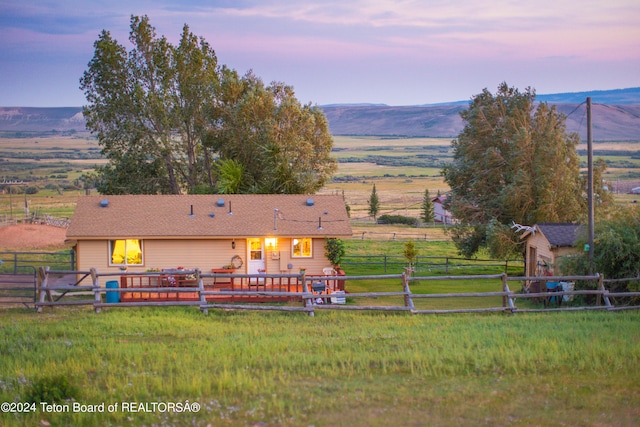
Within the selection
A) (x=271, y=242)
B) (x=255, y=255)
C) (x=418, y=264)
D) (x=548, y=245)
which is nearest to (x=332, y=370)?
(x=271, y=242)

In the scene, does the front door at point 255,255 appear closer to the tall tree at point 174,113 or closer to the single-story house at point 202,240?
the single-story house at point 202,240

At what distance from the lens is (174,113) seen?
47875 millimetres

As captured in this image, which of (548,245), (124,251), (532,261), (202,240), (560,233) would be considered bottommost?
(532,261)

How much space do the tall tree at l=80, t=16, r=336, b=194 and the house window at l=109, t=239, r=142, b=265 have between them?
16299 millimetres

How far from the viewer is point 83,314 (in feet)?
65.0

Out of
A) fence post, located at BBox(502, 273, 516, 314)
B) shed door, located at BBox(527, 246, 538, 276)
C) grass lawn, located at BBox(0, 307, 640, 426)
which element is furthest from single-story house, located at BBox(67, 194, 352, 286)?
grass lawn, located at BBox(0, 307, 640, 426)

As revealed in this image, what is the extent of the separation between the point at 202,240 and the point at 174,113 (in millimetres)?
20335

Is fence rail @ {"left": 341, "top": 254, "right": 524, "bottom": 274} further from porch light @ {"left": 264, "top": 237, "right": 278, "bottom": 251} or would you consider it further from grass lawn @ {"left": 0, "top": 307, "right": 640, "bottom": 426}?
grass lawn @ {"left": 0, "top": 307, "right": 640, "bottom": 426}

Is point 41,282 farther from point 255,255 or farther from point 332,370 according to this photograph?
point 332,370

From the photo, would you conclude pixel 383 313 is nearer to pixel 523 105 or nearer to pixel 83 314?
pixel 83 314

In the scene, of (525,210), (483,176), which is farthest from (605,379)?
(483,176)

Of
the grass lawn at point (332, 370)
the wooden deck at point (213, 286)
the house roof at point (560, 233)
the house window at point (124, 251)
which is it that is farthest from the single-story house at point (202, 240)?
the grass lawn at point (332, 370)

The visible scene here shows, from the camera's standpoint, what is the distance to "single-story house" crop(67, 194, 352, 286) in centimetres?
2933

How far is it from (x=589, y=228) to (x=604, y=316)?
20.6 ft
